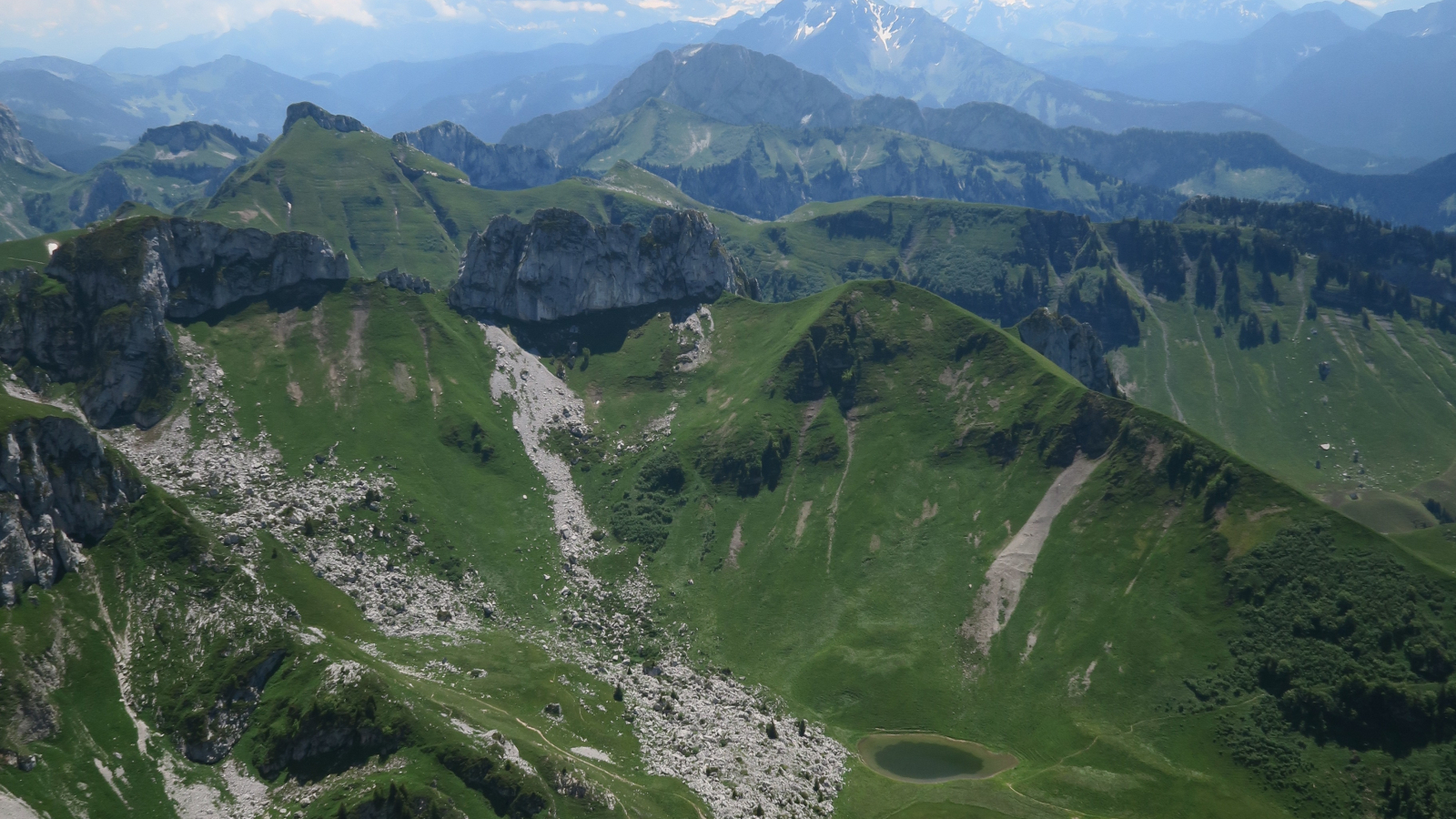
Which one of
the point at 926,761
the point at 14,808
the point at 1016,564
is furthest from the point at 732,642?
the point at 14,808

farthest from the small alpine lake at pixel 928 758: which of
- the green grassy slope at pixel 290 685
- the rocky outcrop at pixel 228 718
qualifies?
the rocky outcrop at pixel 228 718

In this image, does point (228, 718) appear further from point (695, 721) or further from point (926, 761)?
point (926, 761)

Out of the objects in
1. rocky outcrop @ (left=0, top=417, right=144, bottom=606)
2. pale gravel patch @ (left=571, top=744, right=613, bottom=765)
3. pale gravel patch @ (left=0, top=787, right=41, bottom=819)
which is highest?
rocky outcrop @ (left=0, top=417, right=144, bottom=606)

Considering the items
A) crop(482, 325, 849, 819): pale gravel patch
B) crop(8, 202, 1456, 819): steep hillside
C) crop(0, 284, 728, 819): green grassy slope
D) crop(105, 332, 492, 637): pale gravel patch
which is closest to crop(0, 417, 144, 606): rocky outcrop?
crop(8, 202, 1456, 819): steep hillside

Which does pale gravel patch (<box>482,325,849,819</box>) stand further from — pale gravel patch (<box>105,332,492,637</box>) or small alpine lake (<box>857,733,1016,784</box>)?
pale gravel patch (<box>105,332,492,637</box>)

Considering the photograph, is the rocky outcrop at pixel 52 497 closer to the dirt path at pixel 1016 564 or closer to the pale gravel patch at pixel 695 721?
the pale gravel patch at pixel 695 721

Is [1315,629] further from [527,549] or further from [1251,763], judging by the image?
[527,549]
